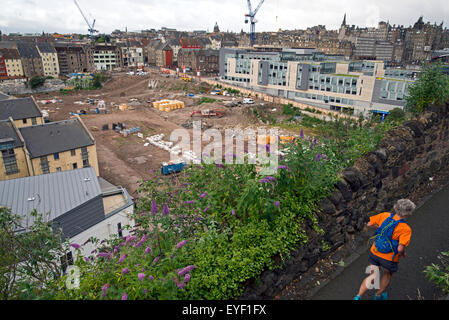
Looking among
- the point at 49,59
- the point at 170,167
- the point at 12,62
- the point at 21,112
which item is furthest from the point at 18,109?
the point at 49,59

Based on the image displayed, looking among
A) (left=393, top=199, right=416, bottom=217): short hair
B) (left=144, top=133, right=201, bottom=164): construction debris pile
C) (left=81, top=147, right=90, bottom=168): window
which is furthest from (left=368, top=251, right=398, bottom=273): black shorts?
(left=144, top=133, right=201, bottom=164): construction debris pile

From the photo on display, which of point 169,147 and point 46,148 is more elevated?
point 46,148

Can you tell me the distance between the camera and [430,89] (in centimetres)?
876

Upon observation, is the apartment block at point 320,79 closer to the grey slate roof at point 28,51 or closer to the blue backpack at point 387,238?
the blue backpack at point 387,238

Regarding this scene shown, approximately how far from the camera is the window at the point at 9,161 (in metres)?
22.8

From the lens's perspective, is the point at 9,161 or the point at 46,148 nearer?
the point at 9,161

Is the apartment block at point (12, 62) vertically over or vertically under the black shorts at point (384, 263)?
over

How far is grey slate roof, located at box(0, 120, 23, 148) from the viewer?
23016 mm

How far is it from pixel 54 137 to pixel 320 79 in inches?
1888

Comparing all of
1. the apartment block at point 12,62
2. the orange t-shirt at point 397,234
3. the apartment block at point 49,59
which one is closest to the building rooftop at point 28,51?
the apartment block at point 49,59

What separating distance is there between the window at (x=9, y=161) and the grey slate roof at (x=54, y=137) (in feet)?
4.18

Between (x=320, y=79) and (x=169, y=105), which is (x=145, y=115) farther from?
(x=320, y=79)

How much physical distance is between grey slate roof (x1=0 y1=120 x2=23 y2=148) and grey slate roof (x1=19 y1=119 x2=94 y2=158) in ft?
1.65

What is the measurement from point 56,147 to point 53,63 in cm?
8650
